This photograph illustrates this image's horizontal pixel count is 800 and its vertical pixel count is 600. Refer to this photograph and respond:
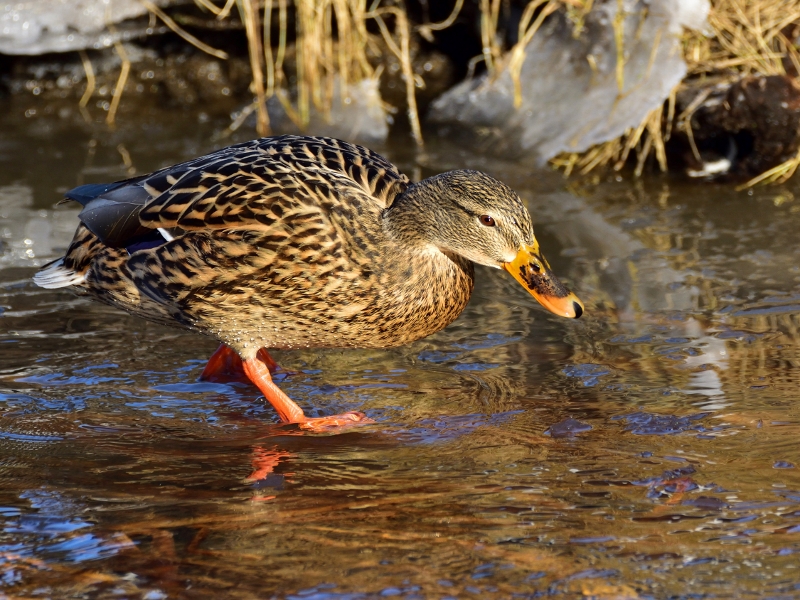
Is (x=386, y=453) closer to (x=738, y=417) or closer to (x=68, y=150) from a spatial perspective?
(x=738, y=417)

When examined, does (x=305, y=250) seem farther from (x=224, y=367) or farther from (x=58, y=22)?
(x=58, y=22)

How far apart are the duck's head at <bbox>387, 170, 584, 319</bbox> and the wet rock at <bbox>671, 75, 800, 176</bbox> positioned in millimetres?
2845

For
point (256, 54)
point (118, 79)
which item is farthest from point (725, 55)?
point (118, 79)

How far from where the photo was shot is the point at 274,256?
400cm

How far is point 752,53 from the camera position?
6453 millimetres

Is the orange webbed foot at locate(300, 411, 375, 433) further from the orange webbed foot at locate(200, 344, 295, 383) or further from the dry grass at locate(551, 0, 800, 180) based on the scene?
the dry grass at locate(551, 0, 800, 180)

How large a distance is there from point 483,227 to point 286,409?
1030 mm

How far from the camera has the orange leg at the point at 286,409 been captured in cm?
405

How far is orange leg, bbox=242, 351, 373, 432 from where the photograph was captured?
13.3 ft

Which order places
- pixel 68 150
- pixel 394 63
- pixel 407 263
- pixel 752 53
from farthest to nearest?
pixel 394 63, pixel 68 150, pixel 752 53, pixel 407 263

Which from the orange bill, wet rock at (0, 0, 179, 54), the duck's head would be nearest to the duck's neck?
the duck's head

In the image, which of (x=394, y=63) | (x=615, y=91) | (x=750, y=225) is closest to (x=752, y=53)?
(x=615, y=91)

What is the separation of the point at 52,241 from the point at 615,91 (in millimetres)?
3480

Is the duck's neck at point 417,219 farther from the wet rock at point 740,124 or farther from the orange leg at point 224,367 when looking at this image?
the wet rock at point 740,124
